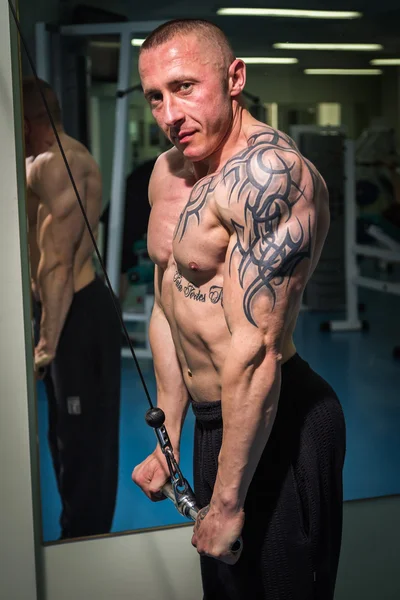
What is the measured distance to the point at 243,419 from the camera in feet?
5.12

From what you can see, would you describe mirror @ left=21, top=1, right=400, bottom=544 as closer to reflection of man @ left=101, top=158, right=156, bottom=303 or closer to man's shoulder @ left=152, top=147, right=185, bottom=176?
reflection of man @ left=101, top=158, right=156, bottom=303

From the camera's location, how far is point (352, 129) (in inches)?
104

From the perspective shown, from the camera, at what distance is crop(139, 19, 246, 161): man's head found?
5.39ft

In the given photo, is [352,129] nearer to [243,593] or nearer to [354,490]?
[354,490]

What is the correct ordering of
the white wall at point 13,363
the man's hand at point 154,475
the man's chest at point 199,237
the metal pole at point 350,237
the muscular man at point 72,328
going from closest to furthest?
the man's chest at point 199,237 → the man's hand at point 154,475 → the white wall at point 13,363 → the muscular man at point 72,328 → the metal pole at point 350,237

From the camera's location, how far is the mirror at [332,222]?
8.04 feet

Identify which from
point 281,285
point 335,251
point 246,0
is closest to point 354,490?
point 335,251

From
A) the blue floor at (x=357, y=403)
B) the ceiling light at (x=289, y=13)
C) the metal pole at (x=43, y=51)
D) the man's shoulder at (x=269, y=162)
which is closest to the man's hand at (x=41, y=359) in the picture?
the blue floor at (x=357, y=403)

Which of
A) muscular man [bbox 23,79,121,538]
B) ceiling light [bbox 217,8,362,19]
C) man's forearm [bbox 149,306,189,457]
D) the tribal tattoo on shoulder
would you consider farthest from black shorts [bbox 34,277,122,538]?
the tribal tattoo on shoulder

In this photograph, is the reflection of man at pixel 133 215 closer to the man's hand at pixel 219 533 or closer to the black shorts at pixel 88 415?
the black shorts at pixel 88 415

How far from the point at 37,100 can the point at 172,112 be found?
833mm

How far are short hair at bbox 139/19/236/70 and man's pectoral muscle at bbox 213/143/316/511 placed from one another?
9.6 inches

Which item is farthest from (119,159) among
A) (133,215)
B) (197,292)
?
(197,292)

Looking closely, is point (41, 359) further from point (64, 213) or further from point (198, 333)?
point (198, 333)
